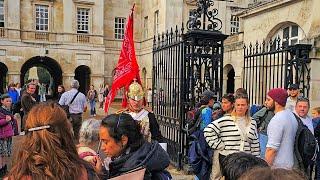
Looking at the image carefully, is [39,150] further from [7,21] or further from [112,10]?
[112,10]

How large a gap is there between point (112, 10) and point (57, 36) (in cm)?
579

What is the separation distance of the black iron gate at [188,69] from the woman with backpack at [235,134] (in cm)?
287

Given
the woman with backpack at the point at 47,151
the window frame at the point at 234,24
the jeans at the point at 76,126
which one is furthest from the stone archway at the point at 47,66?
the woman with backpack at the point at 47,151

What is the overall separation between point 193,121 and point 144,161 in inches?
163

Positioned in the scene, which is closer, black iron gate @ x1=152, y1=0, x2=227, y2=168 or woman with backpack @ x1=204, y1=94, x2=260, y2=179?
woman with backpack @ x1=204, y1=94, x2=260, y2=179

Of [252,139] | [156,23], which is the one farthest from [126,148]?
[156,23]

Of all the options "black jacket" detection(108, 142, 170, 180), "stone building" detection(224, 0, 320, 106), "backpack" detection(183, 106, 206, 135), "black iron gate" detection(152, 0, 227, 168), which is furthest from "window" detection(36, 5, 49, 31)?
"black jacket" detection(108, 142, 170, 180)

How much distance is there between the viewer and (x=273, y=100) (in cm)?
478

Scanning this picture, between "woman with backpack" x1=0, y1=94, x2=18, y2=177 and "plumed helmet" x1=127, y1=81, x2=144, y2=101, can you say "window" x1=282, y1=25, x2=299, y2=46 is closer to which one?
"plumed helmet" x1=127, y1=81, x2=144, y2=101

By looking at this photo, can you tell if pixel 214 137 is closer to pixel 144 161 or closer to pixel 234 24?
pixel 144 161

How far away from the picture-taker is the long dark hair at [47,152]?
7.12 feet

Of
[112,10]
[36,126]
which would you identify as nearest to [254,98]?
[36,126]

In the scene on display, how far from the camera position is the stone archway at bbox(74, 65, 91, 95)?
103 feet

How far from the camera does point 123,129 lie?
113 inches
